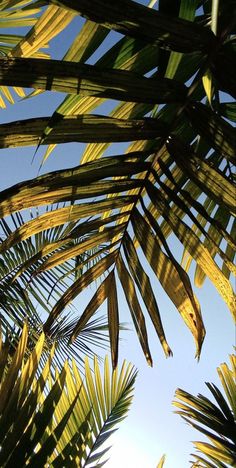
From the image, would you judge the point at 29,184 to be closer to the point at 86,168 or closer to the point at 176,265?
the point at 86,168

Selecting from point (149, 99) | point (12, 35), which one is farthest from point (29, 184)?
point (12, 35)

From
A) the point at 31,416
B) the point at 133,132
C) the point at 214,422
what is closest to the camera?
the point at 133,132

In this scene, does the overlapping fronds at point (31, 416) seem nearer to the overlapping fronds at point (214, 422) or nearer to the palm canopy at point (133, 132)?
the palm canopy at point (133, 132)

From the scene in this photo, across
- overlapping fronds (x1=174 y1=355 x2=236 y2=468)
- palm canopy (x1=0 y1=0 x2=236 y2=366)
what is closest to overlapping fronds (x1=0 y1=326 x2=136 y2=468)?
palm canopy (x1=0 y1=0 x2=236 y2=366)

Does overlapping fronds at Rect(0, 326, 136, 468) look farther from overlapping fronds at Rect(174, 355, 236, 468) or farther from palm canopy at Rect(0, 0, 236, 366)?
overlapping fronds at Rect(174, 355, 236, 468)

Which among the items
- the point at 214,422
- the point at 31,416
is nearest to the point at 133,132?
the point at 31,416

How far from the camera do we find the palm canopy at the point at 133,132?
0.57 metres

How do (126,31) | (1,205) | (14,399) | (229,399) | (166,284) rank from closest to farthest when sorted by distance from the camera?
(126,31), (1,205), (166,284), (14,399), (229,399)

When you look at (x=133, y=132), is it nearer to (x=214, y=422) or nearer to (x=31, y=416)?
(x=31, y=416)

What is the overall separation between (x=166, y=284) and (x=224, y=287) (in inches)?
4.2

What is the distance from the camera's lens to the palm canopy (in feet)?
1.87

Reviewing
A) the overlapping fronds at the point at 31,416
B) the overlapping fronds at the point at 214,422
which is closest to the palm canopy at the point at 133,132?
the overlapping fronds at the point at 31,416

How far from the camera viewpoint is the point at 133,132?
2.25ft

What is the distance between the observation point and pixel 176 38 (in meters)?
0.57
